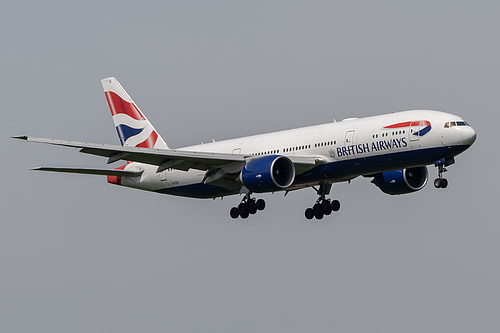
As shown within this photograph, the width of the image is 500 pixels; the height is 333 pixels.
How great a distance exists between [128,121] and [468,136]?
71.4 feet

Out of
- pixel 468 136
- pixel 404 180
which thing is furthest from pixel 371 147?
pixel 404 180

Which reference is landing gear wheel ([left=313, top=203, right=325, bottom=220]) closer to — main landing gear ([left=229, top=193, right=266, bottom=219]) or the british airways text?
main landing gear ([left=229, top=193, right=266, bottom=219])

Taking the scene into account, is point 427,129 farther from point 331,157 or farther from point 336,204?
point 336,204

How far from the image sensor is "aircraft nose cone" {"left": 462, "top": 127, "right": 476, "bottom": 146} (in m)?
49.8

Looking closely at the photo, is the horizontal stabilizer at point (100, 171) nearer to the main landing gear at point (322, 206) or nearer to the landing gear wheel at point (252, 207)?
the landing gear wheel at point (252, 207)

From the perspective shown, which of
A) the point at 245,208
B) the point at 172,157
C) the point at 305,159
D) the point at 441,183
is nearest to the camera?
the point at 441,183

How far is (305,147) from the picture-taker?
53.7 meters

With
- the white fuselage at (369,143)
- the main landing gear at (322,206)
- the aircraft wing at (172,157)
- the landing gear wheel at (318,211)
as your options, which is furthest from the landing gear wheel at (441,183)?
the landing gear wheel at (318,211)

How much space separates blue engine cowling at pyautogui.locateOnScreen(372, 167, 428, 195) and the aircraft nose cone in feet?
23.8

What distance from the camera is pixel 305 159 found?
173ft

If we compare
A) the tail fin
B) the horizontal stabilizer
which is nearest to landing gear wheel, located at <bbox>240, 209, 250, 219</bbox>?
the horizontal stabilizer

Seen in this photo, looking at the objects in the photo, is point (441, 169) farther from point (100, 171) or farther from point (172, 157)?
point (100, 171)

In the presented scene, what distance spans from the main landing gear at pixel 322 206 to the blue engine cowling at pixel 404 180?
2.74 m

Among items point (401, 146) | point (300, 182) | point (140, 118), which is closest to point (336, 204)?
point (300, 182)
